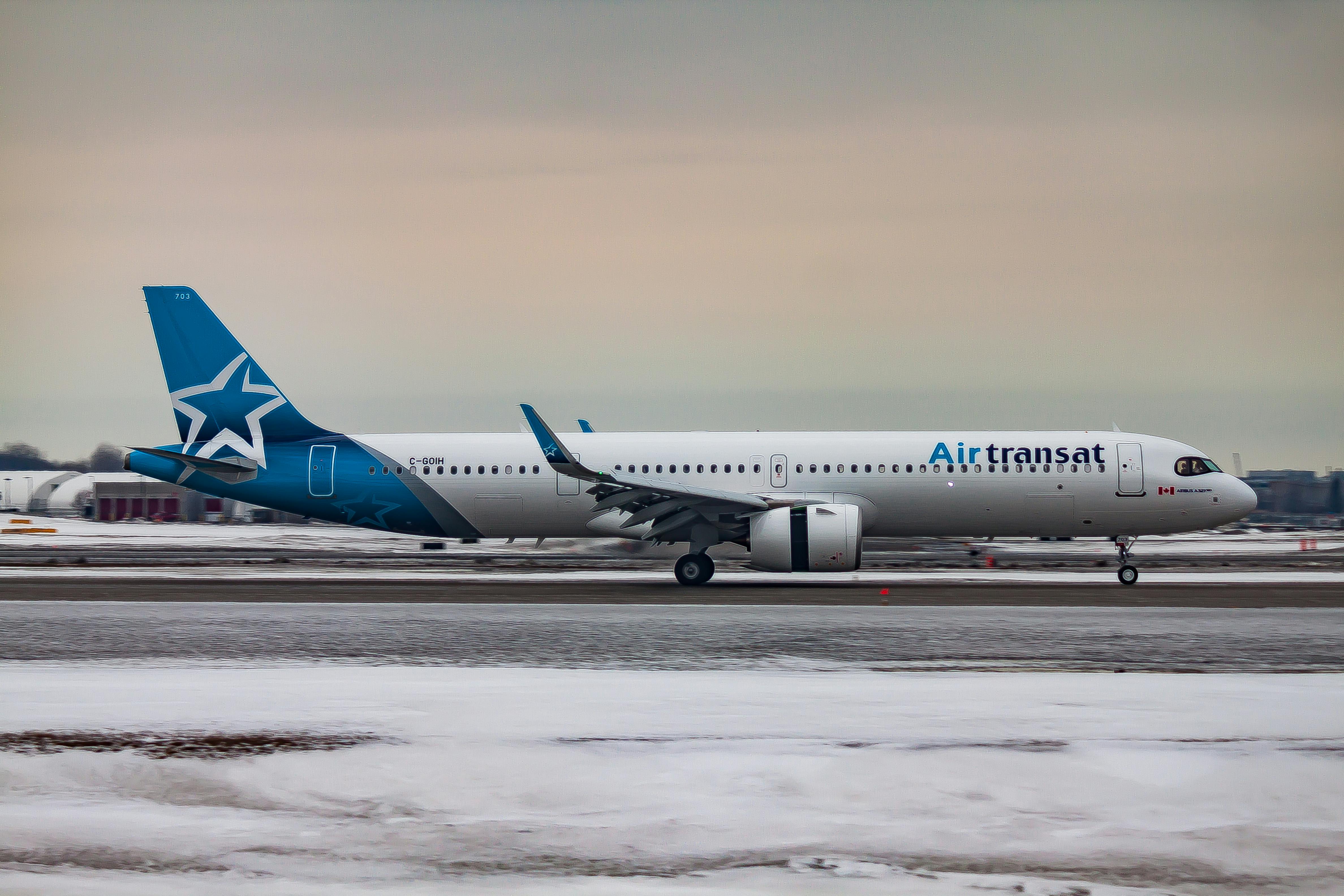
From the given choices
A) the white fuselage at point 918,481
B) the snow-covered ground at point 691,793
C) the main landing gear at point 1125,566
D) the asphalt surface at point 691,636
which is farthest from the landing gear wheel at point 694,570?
the snow-covered ground at point 691,793

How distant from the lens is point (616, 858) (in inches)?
222

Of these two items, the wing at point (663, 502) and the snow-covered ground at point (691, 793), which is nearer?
the snow-covered ground at point (691, 793)

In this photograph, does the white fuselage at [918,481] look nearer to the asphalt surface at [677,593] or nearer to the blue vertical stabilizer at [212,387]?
the asphalt surface at [677,593]

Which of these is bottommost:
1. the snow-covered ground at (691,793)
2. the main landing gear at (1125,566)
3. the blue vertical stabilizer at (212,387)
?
the snow-covered ground at (691,793)

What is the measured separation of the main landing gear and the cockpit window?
181 cm

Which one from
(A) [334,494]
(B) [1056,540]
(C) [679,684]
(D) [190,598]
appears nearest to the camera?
(C) [679,684]

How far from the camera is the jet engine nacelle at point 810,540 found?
22422 mm

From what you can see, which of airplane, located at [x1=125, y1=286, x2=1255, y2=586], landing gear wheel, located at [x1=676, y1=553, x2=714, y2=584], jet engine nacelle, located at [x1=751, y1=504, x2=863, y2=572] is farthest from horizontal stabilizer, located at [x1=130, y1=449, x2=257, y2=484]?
jet engine nacelle, located at [x1=751, y1=504, x2=863, y2=572]

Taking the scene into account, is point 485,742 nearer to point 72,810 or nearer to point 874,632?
point 72,810

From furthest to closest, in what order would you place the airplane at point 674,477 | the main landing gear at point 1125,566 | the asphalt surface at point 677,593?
the airplane at point 674,477, the main landing gear at point 1125,566, the asphalt surface at point 677,593

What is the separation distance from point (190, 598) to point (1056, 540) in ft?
118

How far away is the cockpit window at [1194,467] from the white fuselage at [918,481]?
0.10 meters

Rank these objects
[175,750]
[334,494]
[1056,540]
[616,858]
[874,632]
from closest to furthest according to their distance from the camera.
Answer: [616,858]
[175,750]
[874,632]
[334,494]
[1056,540]

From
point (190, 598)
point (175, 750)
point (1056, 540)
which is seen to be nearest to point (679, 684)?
point (175, 750)
